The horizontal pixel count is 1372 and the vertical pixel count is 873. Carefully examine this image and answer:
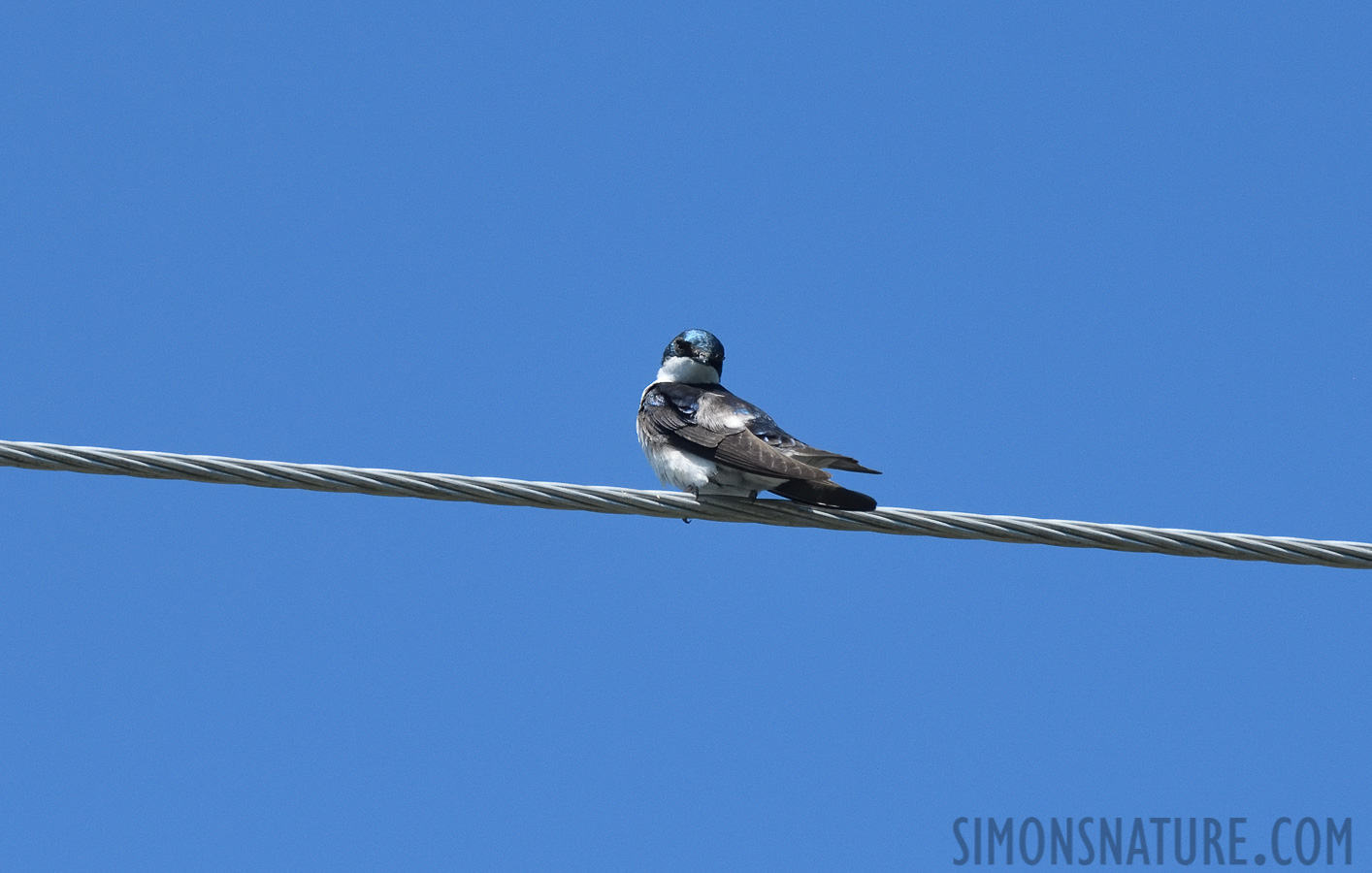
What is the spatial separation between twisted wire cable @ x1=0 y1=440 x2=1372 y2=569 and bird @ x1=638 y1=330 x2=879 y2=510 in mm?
571

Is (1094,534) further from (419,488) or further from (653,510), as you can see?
(419,488)

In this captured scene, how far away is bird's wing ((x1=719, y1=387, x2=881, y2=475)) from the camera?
18.4ft

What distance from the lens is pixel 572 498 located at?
470 centimetres

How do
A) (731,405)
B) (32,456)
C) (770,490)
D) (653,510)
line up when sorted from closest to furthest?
(32,456) < (653,510) < (770,490) < (731,405)

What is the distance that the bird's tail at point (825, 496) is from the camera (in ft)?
16.5

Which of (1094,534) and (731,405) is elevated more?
(731,405)

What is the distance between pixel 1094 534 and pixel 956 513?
0.43 metres

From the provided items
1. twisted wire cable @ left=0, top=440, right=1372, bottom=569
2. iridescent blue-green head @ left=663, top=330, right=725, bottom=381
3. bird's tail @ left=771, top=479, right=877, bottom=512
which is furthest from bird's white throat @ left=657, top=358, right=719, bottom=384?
twisted wire cable @ left=0, top=440, right=1372, bottom=569

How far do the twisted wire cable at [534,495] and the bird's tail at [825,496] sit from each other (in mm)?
271

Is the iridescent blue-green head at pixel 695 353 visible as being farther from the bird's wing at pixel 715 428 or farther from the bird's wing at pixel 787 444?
the bird's wing at pixel 787 444

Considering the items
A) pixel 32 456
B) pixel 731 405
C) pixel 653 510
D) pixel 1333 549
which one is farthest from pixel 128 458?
pixel 1333 549

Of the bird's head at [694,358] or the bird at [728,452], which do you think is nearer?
the bird at [728,452]

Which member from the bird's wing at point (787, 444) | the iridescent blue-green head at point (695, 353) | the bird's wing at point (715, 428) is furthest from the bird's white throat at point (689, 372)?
the bird's wing at point (787, 444)

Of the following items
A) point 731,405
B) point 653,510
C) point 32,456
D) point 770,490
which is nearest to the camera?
point 32,456
